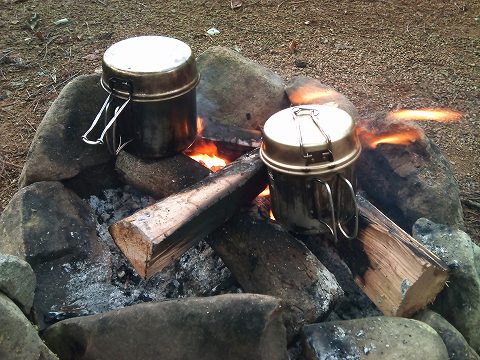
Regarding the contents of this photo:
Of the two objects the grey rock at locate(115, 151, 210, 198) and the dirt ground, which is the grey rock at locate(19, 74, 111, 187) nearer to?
the grey rock at locate(115, 151, 210, 198)

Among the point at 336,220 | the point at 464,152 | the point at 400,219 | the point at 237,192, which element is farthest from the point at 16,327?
the point at 464,152

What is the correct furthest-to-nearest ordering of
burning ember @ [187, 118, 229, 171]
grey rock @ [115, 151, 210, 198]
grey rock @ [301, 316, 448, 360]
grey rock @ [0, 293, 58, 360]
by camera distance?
burning ember @ [187, 118, 229, 171], grey rock @ [115, 151, 210, 198], grey rock @ [301, 316, 448, 360], grey rock @ [0, 293, 58, 360]

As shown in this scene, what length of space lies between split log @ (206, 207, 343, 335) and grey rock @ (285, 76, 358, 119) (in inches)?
40.3

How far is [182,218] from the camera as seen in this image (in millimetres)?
2543

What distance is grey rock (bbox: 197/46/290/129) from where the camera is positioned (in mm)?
3604

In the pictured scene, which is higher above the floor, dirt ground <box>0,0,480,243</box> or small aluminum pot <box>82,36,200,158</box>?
small aluminum pot <box>82,36,200,158</box>

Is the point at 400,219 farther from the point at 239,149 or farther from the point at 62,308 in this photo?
the point at 62,308

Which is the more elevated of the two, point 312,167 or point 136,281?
point 312,167

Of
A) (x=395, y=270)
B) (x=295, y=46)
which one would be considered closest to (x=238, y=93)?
(x=395, y=270)

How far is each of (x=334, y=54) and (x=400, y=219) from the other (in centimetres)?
274

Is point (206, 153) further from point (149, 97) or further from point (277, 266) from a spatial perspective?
point (277, 266)

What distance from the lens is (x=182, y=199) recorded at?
2664mm

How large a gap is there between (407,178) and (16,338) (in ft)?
7.12

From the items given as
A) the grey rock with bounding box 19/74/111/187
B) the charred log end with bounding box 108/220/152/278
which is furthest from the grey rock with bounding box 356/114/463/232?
the grey rock with bounding box 19/74/111/187
